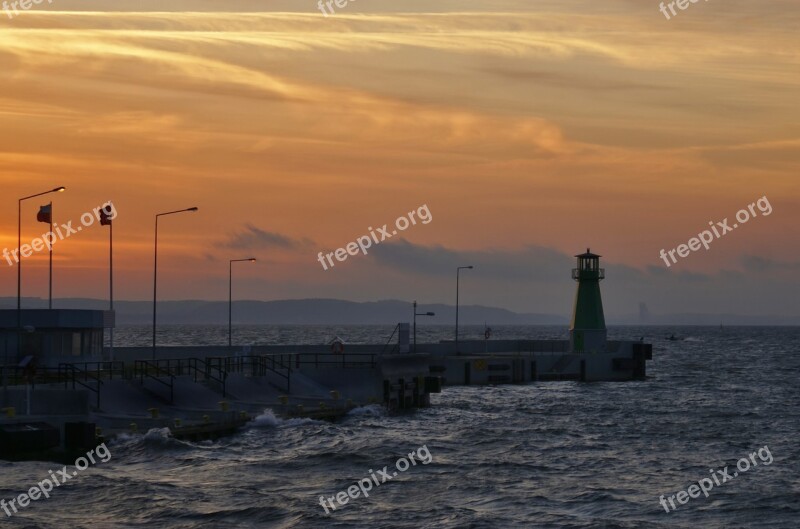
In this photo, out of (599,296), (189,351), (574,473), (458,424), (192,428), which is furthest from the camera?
(599,296)

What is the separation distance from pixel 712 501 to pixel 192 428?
65.9 feet

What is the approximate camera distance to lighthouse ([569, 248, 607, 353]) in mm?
97875

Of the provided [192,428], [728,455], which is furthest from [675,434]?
[192,428]

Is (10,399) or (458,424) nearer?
(10,399)

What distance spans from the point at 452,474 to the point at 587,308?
192 feet

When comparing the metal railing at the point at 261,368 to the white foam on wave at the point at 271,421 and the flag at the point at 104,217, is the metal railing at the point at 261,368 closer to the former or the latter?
the white foam on wave at the point at 271,421

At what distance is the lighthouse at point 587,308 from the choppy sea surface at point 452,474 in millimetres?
31801

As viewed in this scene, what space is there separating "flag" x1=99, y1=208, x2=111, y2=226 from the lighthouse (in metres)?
48.6

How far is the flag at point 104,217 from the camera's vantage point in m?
57.6

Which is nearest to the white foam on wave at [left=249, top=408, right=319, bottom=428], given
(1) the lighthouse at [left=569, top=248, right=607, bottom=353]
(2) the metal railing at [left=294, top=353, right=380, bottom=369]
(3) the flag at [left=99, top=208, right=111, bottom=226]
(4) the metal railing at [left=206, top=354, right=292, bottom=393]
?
(4) the metal railing at [left=206, top=354, right=292, bottom=393]

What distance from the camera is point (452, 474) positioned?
41.5 meters

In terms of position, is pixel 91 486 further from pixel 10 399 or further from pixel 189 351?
pixel 189 351

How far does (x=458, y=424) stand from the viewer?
58.2 meters

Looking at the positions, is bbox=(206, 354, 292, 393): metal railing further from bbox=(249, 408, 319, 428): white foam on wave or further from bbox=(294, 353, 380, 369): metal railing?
bbox=(249, 408, 319, 428): white foam on wave
